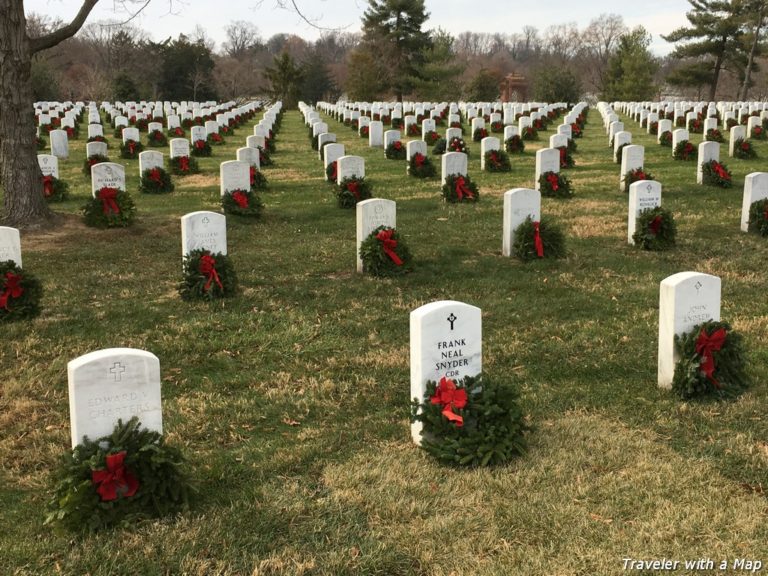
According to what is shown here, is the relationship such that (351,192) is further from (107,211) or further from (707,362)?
(707,362)

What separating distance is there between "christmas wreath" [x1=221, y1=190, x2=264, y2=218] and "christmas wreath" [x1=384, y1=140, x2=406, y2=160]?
8653 millimetres

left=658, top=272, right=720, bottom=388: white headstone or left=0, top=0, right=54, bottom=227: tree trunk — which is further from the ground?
left=0, top=0, right=54, bottom=227: tree trunk

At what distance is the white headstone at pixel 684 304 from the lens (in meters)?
5.62

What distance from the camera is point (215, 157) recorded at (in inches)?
858

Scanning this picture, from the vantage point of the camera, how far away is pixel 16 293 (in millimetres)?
7535

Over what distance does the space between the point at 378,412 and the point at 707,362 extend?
98.1 inches

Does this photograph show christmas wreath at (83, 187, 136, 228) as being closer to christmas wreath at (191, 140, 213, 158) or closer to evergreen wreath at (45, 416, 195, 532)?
evergreen wreath at (45, 416, 195, 532)

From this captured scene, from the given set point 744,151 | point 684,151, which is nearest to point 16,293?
point 684,151

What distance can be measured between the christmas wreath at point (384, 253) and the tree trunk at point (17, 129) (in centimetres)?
557

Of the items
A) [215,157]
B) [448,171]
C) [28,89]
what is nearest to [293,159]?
[215,157]

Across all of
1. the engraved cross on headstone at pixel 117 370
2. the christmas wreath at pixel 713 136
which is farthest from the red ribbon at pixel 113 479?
the christmas wreath at pixel 713 136

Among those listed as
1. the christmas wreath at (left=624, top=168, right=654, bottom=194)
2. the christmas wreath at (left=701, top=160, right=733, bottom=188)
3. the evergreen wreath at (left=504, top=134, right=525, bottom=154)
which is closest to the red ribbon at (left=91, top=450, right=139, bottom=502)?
the christmas wreath at (left=624, top=168, right=654, bottom=194)

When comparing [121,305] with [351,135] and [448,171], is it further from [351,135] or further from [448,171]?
[351,135]

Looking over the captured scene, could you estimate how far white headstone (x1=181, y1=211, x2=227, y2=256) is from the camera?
28.0 feet
